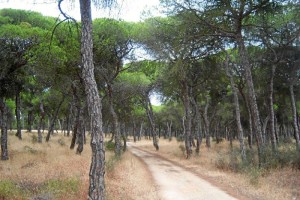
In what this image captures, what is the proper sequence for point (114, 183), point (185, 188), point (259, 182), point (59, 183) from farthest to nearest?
point (259, 182), point (185, 188), point (114, 183), point (59, 183)

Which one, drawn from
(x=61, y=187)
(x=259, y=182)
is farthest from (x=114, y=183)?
Answer: (x=259, y=182)

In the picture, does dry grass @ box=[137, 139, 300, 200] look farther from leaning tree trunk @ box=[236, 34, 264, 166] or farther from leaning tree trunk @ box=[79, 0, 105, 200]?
leaning tree trunk @ box=[79, 0, 105, 200]

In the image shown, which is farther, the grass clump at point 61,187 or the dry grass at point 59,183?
the grass clump at point 61,187

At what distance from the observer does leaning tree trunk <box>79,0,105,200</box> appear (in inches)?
314

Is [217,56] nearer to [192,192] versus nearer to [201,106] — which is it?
[192,192]

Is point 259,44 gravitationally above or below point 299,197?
above

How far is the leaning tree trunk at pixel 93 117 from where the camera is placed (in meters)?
7.96

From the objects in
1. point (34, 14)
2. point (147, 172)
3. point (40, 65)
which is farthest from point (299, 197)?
point (34, 14)

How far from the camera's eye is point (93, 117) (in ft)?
26.9

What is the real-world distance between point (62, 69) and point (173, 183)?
41.5 feet

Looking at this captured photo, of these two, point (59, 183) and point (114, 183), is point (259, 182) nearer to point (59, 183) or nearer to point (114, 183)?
point (114, 183)

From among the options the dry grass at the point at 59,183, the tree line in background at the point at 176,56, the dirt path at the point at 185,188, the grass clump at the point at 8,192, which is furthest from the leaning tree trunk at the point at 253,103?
the grass clump at the point at 8,192

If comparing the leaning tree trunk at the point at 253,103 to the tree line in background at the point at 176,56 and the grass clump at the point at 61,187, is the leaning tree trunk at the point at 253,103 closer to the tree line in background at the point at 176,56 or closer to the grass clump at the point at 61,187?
the tree line in background at the point at 176,56

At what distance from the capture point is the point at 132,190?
12.8 metres
